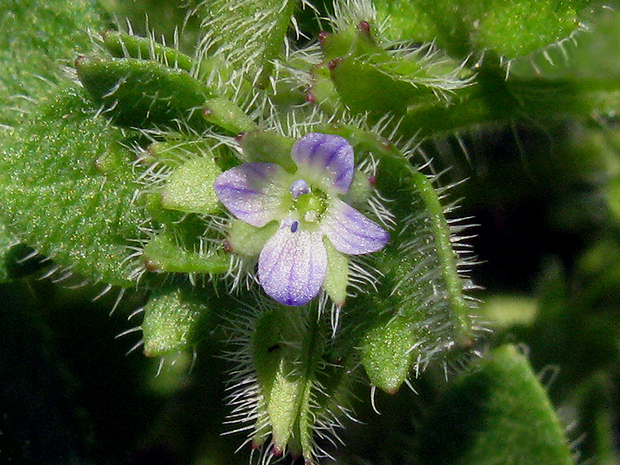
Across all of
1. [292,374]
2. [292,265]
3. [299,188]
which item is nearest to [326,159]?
[299,188]

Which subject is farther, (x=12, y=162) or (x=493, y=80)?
(x=493, y=80)

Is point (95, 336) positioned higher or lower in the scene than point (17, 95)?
→ lower

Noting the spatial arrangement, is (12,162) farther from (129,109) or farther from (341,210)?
(341,210)

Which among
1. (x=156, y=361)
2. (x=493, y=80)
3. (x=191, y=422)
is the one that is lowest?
(x=191, y=422)

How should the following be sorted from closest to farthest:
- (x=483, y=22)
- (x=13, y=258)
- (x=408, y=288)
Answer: (x=408, y=288)
(x=483, y=22)
(x=13, y=258)

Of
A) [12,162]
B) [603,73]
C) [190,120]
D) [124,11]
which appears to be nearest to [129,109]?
[190,120]

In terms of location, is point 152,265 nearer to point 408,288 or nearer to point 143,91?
point 143,91

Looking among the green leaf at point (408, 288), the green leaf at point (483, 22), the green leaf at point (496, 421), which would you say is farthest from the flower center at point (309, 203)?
the green leaf at point (496, 421)
